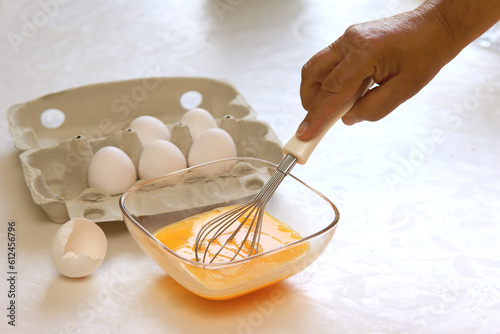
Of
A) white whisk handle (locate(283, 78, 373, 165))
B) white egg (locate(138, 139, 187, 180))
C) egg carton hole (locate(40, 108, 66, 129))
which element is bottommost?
white egg (locate(138, 139, 187, 180))

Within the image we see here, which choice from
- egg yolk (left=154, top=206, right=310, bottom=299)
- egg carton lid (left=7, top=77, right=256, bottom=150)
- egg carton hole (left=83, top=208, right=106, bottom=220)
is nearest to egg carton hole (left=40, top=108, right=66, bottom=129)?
egg carton lid (left=7, top=77, right=256, bottom=150)

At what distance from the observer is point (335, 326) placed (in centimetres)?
68

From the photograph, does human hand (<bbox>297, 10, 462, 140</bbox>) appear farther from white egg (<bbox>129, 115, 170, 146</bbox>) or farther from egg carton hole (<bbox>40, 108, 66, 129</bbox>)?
egg carton hole (<bbox>40, 108, 66, 129</bbox>)

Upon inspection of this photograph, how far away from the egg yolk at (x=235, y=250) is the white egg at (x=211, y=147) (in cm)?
13

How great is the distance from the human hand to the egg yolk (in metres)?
0.13

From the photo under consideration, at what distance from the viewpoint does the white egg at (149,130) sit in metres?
0.98

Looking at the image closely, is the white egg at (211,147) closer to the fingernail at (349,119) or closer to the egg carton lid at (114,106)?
the egg carton lid at (114,106)

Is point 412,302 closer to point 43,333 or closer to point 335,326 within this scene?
point 335,326

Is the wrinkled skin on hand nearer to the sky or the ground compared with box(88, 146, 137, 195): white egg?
nearer to the sky

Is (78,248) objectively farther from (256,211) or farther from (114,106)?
(114,106)

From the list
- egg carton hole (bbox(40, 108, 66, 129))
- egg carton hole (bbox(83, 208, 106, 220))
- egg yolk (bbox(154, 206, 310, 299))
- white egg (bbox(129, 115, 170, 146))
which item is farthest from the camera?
egg carton hole (bbox(40, 108, 66, 129))

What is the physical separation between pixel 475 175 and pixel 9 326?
712mm

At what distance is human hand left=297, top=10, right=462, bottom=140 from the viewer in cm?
68

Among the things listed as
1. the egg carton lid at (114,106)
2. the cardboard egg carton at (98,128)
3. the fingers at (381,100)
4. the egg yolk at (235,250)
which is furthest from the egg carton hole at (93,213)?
the fingers at (381,100)
